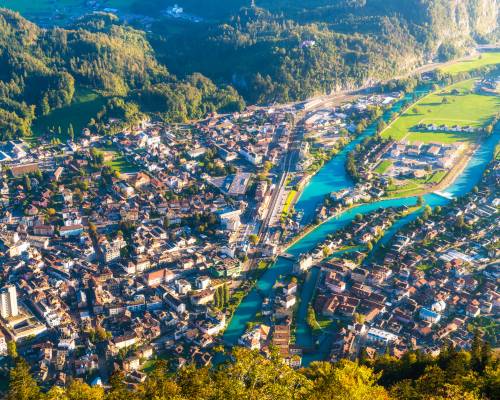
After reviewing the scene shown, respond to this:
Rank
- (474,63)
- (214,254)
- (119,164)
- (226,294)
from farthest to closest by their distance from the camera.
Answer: (474,63) < (119,164) < (214,254) < (226,294)

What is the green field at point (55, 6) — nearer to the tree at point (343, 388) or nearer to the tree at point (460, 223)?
the tree at point (460, 223)

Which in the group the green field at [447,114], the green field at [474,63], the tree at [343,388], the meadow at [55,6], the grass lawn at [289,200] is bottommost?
the grass lawn at [289,200]

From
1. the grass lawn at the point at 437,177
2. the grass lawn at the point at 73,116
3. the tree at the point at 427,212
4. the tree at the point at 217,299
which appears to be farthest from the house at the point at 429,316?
the grass lawn at the point at 73,116

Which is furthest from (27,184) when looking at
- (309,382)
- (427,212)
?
(309,382)

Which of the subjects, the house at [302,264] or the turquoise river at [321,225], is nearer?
the turquoise river at [321,225]

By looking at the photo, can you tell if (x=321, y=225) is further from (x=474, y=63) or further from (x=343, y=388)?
(x=474, y=63)

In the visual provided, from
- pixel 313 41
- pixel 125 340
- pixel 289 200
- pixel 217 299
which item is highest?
pixel 313 41

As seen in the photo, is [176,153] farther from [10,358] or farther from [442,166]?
[10,358]

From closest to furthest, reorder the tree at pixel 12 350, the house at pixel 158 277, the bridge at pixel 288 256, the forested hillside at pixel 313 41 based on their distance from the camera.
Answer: the tree at pixel 12 350
the house at pixel 158 277
the bridge at pixel 288 256
the forested hillside at pixel 313 41
